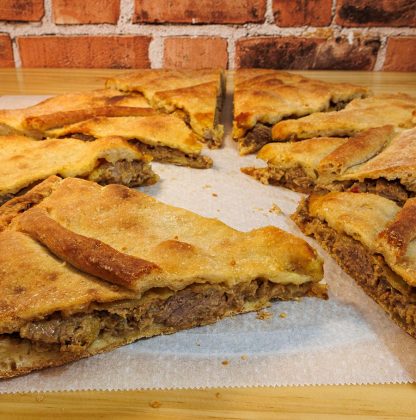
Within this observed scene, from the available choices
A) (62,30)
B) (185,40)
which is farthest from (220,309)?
(62,30)

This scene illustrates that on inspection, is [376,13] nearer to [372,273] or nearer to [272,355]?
[372,273]

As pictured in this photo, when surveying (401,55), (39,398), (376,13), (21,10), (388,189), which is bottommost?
(39,398)

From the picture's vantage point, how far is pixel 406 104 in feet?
9.48

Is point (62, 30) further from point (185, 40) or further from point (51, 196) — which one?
point (51, 196)

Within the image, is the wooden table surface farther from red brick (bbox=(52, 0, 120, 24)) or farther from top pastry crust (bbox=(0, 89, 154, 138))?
red brick (bbox=(52, 0, 120, 24))

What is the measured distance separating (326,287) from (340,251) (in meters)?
0.22

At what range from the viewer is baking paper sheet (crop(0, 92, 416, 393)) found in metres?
1.41

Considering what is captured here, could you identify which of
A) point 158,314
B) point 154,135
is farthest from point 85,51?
point 158,314

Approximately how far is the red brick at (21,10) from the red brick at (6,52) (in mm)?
173

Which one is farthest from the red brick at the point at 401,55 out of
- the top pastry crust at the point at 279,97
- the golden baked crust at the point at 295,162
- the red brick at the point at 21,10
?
the red brick at the point at 21,10

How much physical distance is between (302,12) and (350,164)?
77.3 inches

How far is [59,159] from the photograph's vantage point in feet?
7.68

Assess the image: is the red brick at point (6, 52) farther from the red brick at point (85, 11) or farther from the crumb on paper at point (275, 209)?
the crumb on paper at point (275, 209)

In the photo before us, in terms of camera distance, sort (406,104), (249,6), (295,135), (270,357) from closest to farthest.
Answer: (270,357) → (295,135) → (406,104) → (249,6)
